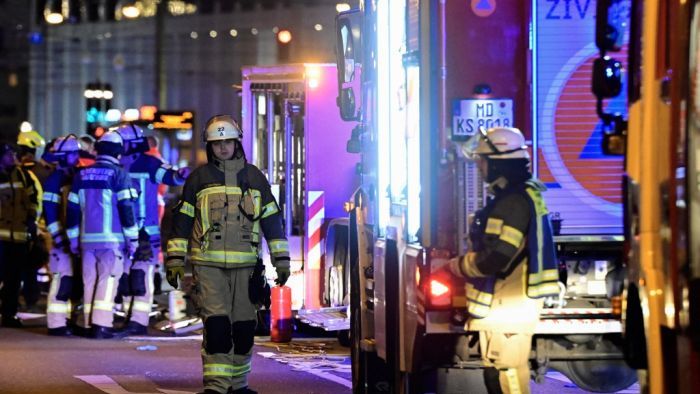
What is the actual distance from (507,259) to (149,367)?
5353mm

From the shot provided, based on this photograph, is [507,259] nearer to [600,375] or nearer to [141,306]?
[600,375]

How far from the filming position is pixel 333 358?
41.2 ft

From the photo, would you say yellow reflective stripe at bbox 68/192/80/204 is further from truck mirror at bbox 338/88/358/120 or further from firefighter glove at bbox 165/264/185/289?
truck mirror at bbox 338/88/358/120

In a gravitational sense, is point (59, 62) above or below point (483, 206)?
above

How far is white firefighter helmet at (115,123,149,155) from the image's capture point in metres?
14.8

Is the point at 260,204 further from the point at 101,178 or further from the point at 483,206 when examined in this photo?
the point at 101,178

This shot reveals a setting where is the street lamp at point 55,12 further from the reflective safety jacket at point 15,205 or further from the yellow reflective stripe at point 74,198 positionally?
the yellow reflective stripe at point 74,198

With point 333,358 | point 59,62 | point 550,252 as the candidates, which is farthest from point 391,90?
point 59,62

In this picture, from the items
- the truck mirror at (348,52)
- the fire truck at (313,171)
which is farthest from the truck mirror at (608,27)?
the fire truck at (313,171)

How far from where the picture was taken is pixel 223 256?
9.59 meters

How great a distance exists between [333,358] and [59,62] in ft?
131

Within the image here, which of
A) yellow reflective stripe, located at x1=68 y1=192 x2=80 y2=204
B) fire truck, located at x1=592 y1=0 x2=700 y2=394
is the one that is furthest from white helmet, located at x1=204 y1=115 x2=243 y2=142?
yellow reflective stripe, located at x1=68 y1=192 x2=80 y2=204

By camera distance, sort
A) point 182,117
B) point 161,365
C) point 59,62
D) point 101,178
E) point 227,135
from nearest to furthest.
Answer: point 227,135 → point 161,365 → point 101,178 → point 182,117 → point 59,62

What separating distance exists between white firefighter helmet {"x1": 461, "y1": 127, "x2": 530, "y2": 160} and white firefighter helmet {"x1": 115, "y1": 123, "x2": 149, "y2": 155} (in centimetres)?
773
